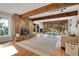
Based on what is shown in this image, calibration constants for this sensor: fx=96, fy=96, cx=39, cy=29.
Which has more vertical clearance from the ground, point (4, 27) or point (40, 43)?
point (4, 27)

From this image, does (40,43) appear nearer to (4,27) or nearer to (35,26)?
(35,26)

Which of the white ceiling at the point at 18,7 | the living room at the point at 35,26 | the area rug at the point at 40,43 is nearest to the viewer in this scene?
the white ceiling at the point at 18,7

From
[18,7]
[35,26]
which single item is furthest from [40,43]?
[18,7]

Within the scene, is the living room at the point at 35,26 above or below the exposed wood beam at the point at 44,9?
below

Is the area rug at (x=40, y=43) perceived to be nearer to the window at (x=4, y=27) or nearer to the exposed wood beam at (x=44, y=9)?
the window at (x=4, y=27)

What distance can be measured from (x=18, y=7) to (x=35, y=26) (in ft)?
1.89

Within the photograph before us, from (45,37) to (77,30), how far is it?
2.43 feet

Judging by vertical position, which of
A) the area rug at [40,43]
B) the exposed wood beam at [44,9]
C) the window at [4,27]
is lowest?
the area rug at [40,43]

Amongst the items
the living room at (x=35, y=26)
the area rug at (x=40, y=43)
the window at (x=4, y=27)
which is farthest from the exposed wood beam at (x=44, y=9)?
the area rug at (x=40, y=43)

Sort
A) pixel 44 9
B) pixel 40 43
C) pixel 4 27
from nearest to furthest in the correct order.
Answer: pixel 4 27 < pixel 44 9 < pixel 40 43

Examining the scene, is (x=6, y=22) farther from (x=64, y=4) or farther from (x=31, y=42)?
(x=64, y=4)

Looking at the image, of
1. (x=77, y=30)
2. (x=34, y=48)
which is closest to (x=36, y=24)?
(x=34, y=48)

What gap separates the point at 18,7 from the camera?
201 cm

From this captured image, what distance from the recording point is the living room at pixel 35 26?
200 cm
